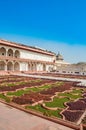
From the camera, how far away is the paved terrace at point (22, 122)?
6625mm

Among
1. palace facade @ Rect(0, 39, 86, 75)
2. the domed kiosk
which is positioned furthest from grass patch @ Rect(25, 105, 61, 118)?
the domed kiosk

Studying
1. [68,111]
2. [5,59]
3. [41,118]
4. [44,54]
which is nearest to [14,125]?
[41,118]

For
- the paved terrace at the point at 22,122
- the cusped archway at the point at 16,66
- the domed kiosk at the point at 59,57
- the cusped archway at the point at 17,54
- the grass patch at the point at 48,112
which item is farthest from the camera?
the domed kiosk at the point at 59,57

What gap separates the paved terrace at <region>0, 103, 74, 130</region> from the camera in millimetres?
6625

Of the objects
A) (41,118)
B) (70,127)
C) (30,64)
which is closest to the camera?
(70,127)

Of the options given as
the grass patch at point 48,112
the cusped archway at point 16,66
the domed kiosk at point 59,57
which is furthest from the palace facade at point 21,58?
the grass patch at point 48,112

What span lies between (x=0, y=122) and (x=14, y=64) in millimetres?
42199

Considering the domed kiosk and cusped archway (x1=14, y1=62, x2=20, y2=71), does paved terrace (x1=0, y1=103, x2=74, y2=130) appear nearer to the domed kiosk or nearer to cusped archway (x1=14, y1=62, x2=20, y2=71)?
cusped archway (x1=14, y1=62, x2=20, y2=71)

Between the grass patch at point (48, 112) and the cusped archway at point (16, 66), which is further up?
the cusped archway at point (16, 66)

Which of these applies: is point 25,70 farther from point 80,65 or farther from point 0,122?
point 0,122

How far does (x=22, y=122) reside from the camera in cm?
721

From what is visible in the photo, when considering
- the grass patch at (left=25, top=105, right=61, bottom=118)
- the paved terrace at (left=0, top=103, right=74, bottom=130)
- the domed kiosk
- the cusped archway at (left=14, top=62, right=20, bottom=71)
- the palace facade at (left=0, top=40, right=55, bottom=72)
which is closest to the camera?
the paved terrace at (left=0, top=103, right=74, bottom=130)

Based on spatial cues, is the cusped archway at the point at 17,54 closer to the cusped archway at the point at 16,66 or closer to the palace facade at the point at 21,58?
the palace facade at the point at 21,58

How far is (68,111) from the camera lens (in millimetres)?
9430
